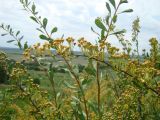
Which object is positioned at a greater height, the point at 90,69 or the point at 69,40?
the point at 69,40

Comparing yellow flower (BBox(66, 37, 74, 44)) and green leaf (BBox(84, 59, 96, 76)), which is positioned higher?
yellow flower (BBox(66, 37, 74, 44))

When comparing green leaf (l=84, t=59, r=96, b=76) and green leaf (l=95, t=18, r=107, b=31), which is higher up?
green leaf (l=95, t=18, r=107, b=31)

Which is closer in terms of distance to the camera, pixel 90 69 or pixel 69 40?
pixel 90 69

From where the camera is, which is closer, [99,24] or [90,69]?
[90,69]

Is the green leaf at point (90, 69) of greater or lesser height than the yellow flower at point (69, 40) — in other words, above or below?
below

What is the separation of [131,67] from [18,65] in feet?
4.32

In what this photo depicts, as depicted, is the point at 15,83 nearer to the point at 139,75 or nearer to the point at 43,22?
the point at 43,22

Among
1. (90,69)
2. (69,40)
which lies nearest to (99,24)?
(69,40)

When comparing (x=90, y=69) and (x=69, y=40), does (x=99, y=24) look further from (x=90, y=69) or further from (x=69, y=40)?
(x=90, y=69)

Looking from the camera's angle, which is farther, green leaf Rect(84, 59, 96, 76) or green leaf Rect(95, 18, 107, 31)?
green leaf Rect(95, 18, 107, 31)

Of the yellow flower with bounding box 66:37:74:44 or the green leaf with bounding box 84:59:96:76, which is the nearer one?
the green leaf with bounding box 84:59:96:76

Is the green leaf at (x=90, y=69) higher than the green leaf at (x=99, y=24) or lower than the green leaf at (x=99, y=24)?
lower

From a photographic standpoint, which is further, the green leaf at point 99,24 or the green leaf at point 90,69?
the green leaf at point 99,24

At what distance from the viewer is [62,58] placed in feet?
8.83
